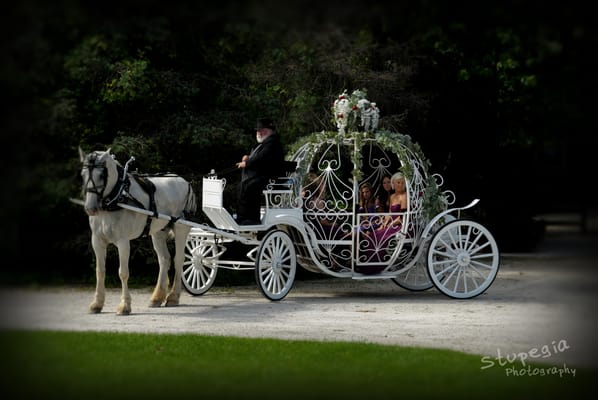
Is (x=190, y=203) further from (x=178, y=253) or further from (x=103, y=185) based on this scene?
(x=103, y=185)

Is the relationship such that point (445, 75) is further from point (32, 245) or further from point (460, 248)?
point (32, 245)

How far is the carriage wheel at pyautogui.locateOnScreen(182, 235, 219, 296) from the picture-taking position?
13.8 metres

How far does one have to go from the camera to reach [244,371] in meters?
8.23

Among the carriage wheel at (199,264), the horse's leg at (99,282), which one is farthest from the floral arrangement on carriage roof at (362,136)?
the horse's leg at (99,282)

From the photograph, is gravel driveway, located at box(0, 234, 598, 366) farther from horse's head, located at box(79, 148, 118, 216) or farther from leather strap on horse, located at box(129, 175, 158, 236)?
horse's head, located at box(79, 148, 118, 216)

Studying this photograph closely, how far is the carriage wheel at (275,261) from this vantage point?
41.8 ft

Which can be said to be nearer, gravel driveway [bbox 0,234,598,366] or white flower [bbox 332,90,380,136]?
gravel driveway [bbox 0,234,598,366]

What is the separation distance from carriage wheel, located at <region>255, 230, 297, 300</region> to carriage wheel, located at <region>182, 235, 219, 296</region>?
914 mm

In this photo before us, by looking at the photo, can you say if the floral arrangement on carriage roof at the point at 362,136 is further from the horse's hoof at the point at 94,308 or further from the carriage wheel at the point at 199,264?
the horse's hoof at the point at 94,308

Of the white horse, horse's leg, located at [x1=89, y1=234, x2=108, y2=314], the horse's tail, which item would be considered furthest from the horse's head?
the horse's tail

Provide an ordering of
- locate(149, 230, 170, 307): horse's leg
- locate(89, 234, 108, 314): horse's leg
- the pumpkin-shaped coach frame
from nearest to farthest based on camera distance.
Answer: locate(89, 234, 108, 314): horse's leg, locate(149, 230, 170, 307): horse's leg, the pumpkin-shaped coach frame

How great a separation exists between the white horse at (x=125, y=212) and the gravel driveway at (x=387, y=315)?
0.38 m

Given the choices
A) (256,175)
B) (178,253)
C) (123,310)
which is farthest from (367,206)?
(123,310)

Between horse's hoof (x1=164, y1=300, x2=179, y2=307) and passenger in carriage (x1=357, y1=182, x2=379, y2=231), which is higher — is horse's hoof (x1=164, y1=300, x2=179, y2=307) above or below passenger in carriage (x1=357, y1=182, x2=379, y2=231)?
below
